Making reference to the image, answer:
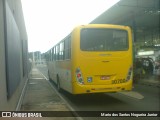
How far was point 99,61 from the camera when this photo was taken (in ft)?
36.2

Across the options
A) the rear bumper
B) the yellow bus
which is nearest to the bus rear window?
the yellow bus

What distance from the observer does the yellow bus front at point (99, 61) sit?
1086 centimetres

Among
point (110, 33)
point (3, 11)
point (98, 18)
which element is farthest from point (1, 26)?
point (98, 18)

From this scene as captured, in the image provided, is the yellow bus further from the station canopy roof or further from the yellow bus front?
the station canopy roof

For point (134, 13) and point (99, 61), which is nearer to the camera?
point (99, 61)

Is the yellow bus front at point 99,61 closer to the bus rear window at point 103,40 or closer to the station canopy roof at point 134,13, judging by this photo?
the bus rear window at point 103,40

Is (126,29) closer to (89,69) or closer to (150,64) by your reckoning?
(89,69)

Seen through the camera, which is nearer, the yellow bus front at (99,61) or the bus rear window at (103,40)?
the yellow bus front at (99,61)

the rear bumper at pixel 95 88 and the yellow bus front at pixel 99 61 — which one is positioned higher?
the yellow bus front at pixel 99 61

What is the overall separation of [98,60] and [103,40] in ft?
2.63

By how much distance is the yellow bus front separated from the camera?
35.6 feet

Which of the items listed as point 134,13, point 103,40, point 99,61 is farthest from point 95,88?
point 134,13

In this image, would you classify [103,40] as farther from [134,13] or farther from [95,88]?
[134,13]

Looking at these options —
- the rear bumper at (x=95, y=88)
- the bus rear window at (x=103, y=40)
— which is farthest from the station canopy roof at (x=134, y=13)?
the rear bumper at (x=95, y=88)
